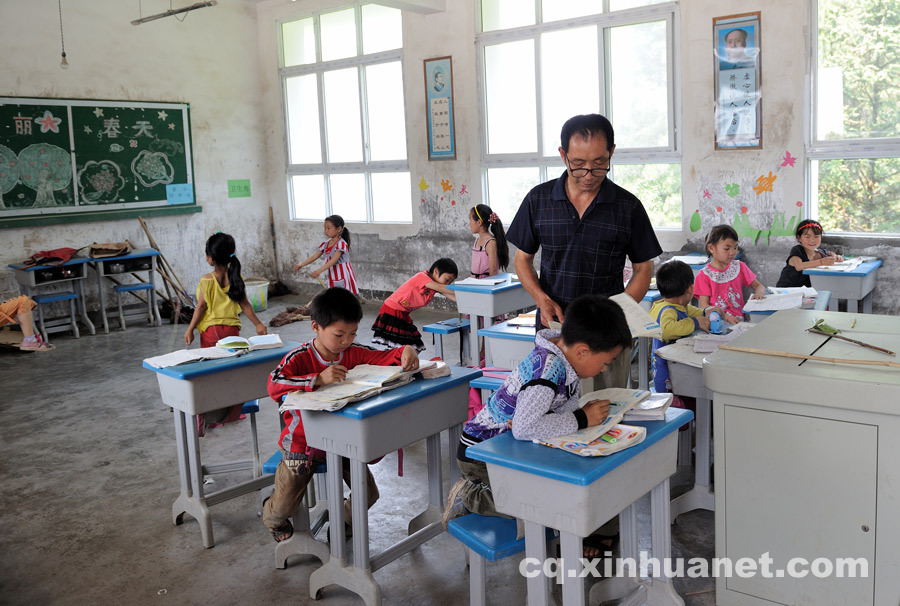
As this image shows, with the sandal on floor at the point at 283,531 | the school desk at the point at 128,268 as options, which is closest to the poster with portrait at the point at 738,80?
the sandal on floor at the point at 283,531

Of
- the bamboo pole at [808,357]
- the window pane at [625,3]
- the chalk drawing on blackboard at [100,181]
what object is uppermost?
the window pane at [625,3]

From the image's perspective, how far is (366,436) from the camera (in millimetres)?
2451

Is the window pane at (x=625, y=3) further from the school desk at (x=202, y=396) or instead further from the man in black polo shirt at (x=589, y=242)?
the school desk at (x=202, y=396)

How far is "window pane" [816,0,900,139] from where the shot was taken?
5.42m

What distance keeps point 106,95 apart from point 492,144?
4.21 meters

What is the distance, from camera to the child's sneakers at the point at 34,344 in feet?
23.0

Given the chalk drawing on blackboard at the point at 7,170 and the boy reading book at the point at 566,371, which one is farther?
the chalk drawing on blackboard at the point at 7,170

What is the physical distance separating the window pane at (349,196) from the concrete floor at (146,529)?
4099 mm

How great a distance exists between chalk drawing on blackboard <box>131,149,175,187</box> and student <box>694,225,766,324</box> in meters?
6.61

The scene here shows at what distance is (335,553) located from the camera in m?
2.65

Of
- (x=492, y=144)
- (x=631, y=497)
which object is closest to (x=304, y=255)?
(x=492, y=144)

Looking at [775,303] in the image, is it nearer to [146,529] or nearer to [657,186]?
[657,186]

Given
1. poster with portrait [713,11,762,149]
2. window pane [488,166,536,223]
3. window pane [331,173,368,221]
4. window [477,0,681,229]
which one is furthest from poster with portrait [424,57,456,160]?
poster with portrait [713,11,762,149]

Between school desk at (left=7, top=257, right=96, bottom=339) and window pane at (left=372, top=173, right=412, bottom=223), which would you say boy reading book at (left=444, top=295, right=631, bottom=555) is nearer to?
window pane at (left=372, top=173, right=412, bottom=223)
